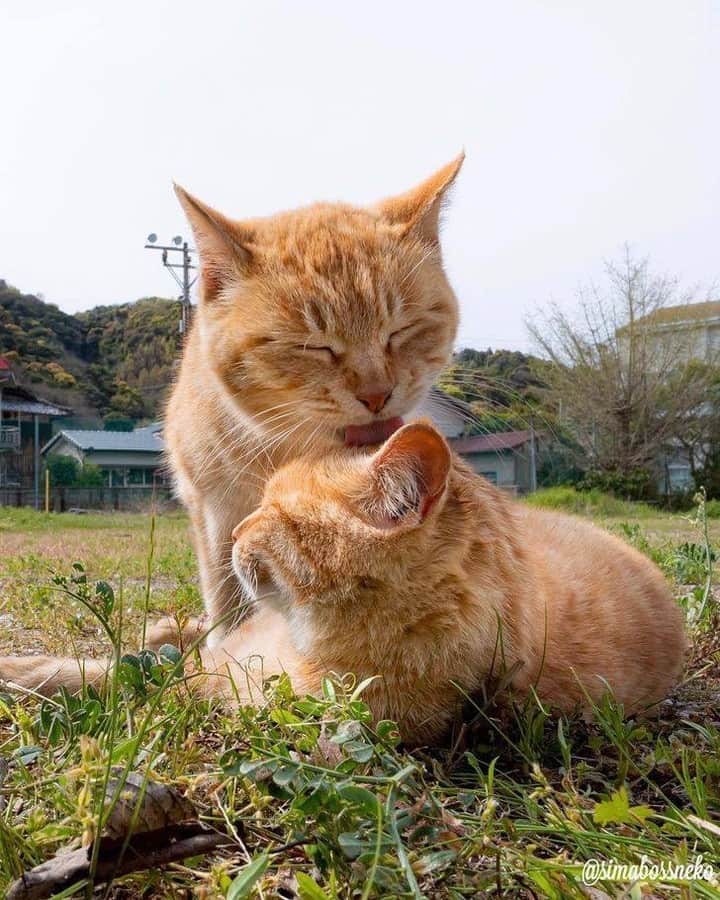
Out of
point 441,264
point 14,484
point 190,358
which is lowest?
point 14,484

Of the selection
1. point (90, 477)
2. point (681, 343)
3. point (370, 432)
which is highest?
point (681, 343)

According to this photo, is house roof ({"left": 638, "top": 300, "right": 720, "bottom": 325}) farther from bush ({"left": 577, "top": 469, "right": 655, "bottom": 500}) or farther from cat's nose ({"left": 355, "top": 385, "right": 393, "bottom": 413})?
cat's nose ({"left": 355, "top": 385, "right": 393, "bottom": 413})

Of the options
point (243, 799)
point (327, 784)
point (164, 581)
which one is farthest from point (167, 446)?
point (327, 784)

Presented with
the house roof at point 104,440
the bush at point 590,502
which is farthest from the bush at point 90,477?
the bush at point 590,502

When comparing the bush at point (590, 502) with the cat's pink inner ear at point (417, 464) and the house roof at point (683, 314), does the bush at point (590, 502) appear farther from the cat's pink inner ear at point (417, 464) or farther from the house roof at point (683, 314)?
the cat's pink inner ear at point (417, 464)

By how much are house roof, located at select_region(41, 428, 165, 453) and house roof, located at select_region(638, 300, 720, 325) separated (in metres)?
15.7

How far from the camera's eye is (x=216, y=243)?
8.44 feet

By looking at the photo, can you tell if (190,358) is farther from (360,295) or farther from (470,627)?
(470,627)

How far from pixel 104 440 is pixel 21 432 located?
1964 mm

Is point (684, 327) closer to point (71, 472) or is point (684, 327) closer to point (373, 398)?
point (71, 472)

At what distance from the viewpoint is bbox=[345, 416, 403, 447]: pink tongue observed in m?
2.21

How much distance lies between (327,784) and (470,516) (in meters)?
0.79

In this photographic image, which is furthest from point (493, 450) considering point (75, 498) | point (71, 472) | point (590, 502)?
point (71, 472)

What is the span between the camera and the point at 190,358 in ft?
10.2
